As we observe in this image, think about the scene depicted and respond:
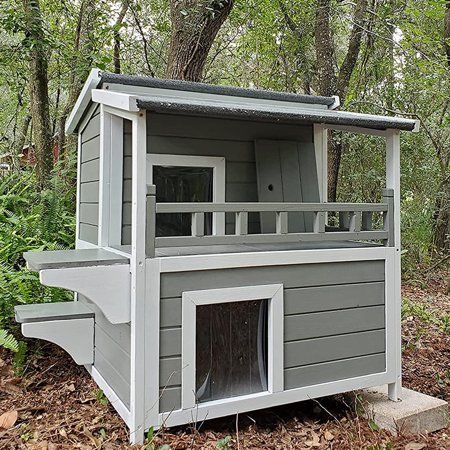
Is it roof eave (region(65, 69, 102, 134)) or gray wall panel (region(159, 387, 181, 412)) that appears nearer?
gray wall panel (region(159, 387, 181, 412))

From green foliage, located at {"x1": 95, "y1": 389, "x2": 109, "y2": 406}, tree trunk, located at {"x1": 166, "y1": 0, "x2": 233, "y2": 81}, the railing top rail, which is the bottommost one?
green foliage, located at {"x1": 95, "y1": 389, "x2": 109, "y2": 406}

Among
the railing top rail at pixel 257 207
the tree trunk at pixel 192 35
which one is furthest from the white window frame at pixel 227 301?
the tree trunk at pixel 192 35

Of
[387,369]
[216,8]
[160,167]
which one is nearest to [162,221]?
[160,167]

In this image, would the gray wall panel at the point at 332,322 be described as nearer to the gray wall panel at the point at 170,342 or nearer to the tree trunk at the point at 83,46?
the gray wall panel at the point at 170,342

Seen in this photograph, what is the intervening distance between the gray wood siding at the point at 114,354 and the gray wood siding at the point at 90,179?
0.64 metres

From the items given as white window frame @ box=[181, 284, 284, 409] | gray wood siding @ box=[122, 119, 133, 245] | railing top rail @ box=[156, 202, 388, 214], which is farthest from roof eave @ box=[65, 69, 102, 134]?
white window frame @ box=[181, 284, 284, 409]

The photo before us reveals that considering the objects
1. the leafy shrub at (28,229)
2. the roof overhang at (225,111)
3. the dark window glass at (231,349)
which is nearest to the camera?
the roof overhang at (225,111)

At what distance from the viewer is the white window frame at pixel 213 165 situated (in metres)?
3.55

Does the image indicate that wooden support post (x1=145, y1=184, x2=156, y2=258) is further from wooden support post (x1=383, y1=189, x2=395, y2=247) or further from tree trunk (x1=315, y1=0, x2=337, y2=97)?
tree trunk (x1=315, y1=0, x2=337, y2=97)

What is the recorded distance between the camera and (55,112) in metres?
9.55

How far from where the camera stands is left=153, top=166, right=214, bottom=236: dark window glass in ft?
11.7

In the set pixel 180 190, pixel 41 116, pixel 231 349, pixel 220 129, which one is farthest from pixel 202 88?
pixel 41 116

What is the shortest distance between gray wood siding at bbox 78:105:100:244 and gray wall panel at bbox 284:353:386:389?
1.67 metres

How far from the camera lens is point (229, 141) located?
3.77 meters
